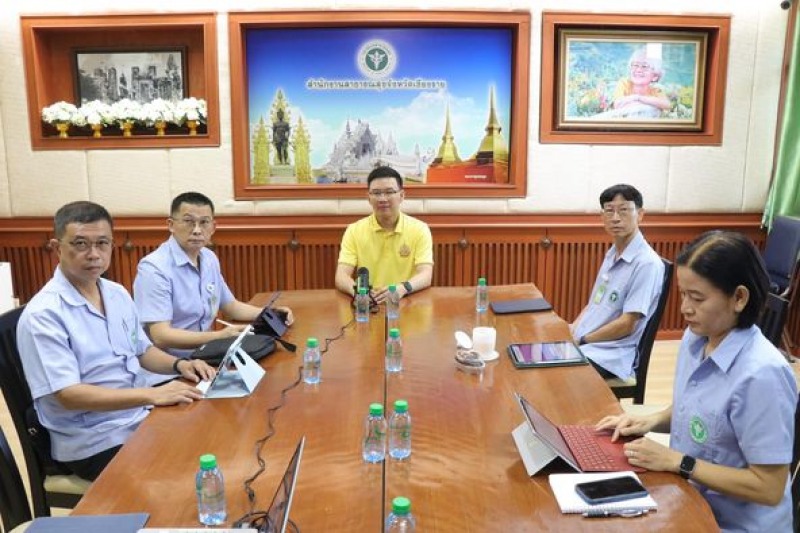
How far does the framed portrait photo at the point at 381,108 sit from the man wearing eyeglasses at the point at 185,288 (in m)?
1.59

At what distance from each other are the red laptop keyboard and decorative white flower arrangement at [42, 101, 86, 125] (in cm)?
394

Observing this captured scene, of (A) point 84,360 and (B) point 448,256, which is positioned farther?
(B) point 448,256

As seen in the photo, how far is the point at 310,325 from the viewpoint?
263cm

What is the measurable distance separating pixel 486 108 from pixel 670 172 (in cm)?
139

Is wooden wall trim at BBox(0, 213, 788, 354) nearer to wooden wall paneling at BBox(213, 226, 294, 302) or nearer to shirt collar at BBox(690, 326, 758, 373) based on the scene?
wooden wall paneling at BBox(213, 226, 294, 302)

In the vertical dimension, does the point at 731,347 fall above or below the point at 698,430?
above

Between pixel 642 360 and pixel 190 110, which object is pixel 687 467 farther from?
pixel 190 110

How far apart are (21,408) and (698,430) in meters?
1.92

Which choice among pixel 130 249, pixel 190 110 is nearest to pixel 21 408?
pixel 130 249

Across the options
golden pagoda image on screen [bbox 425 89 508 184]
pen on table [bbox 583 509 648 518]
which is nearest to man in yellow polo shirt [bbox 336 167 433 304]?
golden pagoda image on screen [bbox 425 89 508 184]

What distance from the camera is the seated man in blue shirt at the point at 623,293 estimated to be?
104 inches

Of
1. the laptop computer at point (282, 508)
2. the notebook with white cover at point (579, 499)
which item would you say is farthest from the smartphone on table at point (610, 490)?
the laptop computer at point (282, 508)

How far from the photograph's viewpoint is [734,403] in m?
1.40

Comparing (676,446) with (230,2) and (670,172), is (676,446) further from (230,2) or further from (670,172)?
(230,2)
